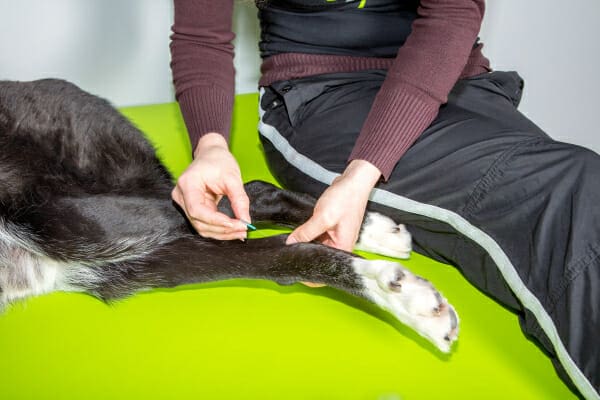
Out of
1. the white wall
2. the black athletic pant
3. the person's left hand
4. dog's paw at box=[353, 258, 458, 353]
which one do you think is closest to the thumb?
the person's left hand

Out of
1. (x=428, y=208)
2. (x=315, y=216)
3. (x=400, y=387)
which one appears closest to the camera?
(x=400, y=387)

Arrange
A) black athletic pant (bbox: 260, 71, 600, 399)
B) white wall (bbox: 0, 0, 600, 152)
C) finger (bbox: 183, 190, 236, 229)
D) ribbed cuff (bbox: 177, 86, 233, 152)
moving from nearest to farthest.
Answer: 1. black athletic pant (bbox: 260, 71, 600, 399)
2. finger (bbox: 183, 190, 236, 229)
3. ribbed cuff (bbox: 177, 86, 233, 152)
4. white wall (bbox: 0, 0, 600, 152)

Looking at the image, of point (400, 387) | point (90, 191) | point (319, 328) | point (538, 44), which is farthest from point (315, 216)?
point (538, 44)

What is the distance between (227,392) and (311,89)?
77 cm

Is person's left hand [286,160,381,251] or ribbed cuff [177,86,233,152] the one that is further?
ribbed cuff [177,86,233,152]

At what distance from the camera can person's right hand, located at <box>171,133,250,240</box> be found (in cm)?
120

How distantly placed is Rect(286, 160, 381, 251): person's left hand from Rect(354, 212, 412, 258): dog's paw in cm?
13

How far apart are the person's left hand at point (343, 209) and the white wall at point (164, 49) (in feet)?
3.70

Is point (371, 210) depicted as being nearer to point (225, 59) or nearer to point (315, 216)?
point (315, 216)

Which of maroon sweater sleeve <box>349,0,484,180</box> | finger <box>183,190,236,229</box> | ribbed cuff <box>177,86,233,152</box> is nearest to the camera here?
finger <box>183,190,236,229</box>

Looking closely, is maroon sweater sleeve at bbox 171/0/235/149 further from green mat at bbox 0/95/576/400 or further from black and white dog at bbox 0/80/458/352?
green mat at bbox 0/95/576/400

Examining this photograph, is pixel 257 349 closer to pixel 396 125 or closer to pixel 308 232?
pixel 308 232

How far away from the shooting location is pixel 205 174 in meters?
1.22

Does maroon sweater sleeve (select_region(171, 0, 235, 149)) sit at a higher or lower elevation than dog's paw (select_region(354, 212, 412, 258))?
higher
